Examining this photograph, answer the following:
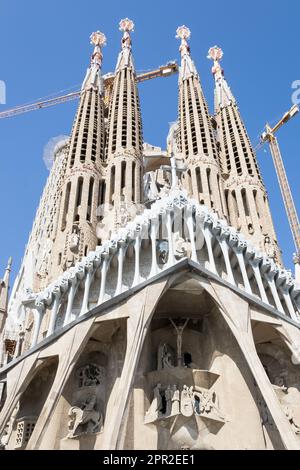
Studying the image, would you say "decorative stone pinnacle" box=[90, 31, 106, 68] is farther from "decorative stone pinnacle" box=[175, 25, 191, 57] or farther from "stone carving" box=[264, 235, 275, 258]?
"stone carving" box=[264, 235, 275, 258]

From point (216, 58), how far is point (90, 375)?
2734 cm

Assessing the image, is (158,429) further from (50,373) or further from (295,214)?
(295,214)

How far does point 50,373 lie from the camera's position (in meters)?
14.8

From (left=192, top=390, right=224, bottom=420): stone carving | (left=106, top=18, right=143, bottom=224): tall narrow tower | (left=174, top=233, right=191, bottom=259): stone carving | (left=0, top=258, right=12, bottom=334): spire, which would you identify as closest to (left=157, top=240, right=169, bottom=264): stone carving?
(left=174, top=233, right=191, bottom=259): stone carving

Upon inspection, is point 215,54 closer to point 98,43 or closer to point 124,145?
point 98,43

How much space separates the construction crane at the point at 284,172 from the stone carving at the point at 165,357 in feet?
78.5

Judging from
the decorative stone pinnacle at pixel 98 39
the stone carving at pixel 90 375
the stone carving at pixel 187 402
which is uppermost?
the decorative stone pinnacle at pixel 98 39

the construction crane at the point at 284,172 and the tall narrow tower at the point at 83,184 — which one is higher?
the construction crane at the point at 284,172

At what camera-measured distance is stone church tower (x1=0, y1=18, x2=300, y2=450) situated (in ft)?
44.0

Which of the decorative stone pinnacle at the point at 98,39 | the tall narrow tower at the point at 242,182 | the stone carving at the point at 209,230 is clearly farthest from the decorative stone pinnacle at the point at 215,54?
the stone carving at the point at 209,230

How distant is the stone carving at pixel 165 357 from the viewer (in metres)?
15.3

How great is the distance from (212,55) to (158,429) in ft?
95.0

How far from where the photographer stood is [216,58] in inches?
1337

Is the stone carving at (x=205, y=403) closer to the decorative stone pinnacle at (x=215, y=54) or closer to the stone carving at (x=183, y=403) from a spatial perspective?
the stone carving at (x=183, y=403)
